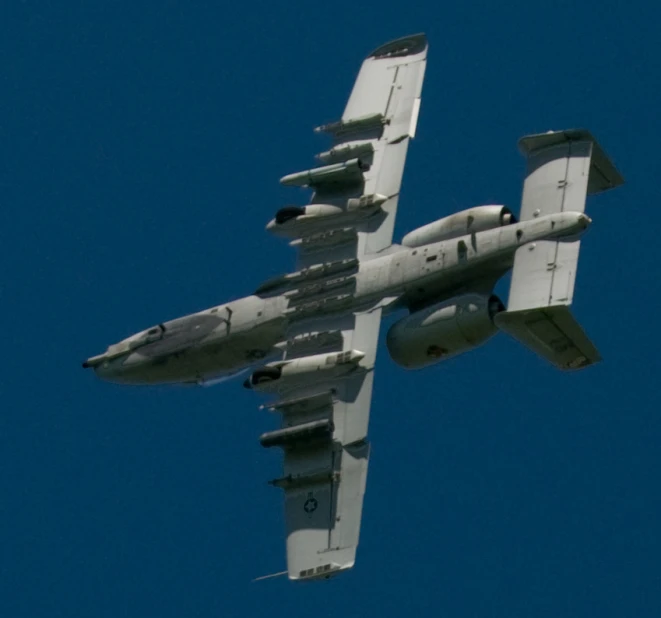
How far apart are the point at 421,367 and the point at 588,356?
15.5 ft

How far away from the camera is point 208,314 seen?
209 feet

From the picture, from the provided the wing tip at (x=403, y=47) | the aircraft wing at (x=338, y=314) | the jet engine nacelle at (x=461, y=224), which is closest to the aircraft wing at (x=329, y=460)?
the aircraft wing at (x=338, y=314)

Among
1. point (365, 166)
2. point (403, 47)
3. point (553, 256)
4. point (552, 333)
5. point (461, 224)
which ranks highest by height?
point (403, 47)

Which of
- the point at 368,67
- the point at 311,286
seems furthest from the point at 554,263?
the point at 368,67

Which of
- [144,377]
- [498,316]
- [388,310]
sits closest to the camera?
[498,316]

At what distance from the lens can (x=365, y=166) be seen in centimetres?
6394

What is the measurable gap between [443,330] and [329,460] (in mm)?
4371

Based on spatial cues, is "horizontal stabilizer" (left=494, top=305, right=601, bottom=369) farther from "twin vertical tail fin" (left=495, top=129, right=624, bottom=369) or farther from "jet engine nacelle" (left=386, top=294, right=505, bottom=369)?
"jet engine nacelle" (left=386, top=294, right=505, bottom=369)

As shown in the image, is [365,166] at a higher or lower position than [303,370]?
higher

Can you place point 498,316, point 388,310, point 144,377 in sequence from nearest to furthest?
point 498,316 < point 388,310 < point 144,377

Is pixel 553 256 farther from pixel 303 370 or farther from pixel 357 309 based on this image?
pixel 303 370

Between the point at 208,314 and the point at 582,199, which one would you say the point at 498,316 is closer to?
the point at 582,199

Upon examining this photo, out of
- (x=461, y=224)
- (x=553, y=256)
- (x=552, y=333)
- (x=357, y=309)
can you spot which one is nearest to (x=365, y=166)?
(x=461, y=224)

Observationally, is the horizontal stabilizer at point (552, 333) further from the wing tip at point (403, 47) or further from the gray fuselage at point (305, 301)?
the wing tip at point (403, 47)
